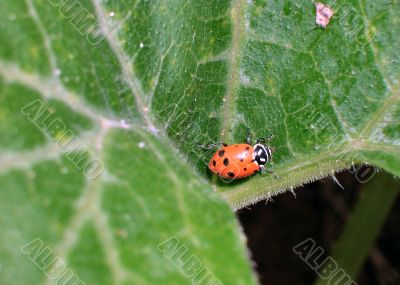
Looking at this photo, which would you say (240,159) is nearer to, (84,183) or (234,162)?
(234,162)

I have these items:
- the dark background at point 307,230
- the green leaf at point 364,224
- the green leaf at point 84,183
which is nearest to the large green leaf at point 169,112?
the green leaf at point 84,183

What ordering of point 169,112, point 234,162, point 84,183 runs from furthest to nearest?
1. point 234,162
2. point 169,112
3. point 84,183

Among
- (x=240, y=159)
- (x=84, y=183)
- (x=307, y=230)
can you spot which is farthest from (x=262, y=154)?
(x=307, y=230)

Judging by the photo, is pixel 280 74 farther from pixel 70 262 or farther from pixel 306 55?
pixel 70 262

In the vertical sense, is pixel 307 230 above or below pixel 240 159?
below

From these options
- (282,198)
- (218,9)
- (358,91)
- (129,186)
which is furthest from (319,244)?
(129,186)

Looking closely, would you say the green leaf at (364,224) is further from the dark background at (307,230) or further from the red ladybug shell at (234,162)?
the red ladybug shell at (234,162)
